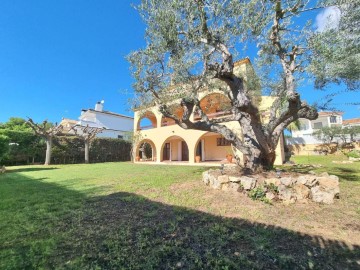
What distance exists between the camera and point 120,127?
133 ft

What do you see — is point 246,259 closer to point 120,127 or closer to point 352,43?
point 352,43

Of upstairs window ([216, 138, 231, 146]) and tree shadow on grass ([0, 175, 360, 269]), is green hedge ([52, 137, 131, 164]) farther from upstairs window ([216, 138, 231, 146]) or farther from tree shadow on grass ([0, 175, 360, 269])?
tree shadow on grass ([0, 175, 360, 269])

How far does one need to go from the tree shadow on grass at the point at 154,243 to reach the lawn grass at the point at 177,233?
0.02 metres

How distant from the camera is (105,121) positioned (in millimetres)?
38125

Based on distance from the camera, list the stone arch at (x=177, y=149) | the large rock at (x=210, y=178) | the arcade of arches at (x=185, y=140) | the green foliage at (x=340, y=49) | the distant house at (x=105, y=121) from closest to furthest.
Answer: the green foliage at (x=340, y=49) < the large rock at (x=210, y=178) < the arcade of arches at (x=185, y=140) < the stone arch at (x=177, y=149) < the distant house at (x=105, y=121)

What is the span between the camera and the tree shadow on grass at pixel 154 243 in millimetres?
2961

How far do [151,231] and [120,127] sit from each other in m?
38.5

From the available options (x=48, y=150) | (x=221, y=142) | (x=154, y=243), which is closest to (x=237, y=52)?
(x=154, y=243)

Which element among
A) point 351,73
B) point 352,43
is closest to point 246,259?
point 351,73

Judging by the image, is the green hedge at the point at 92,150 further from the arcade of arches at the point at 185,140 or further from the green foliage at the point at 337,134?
the green foliage at the point at 337,134

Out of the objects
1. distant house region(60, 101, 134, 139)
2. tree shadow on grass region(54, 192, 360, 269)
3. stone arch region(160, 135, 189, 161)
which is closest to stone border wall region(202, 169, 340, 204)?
tree shadow on grass region(54, 192, 360, 269)

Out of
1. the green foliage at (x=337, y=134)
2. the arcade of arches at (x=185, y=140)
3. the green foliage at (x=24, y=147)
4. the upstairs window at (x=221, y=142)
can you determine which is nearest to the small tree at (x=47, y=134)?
the green foliage at (x=24, y=147)

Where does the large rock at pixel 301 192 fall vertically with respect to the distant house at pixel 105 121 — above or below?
below

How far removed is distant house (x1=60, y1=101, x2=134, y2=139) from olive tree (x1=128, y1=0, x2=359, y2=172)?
27.4 meters
